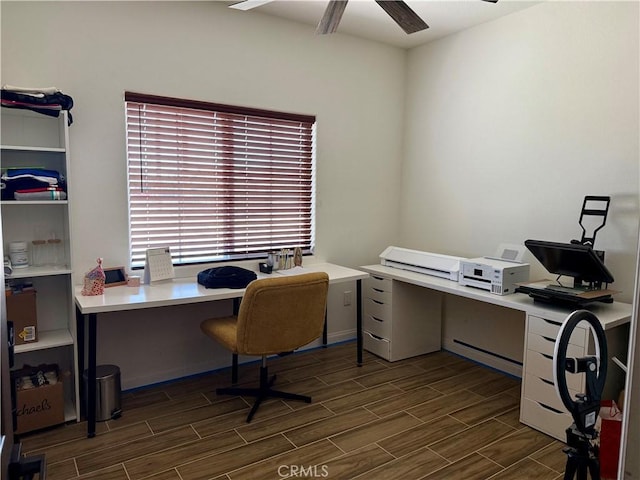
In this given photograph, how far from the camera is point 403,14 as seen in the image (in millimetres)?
2223

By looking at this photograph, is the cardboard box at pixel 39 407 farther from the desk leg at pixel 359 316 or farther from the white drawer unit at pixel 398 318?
the white drawer unit at pixel 398 318

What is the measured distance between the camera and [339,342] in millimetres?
4270

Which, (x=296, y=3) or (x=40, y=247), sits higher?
(x=296, y=3)

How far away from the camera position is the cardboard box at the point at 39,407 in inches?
102

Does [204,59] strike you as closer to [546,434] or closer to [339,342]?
[339,342]

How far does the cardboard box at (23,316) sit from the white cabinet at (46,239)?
0.17 feet

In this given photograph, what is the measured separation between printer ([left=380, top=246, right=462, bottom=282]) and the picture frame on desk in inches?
84.9

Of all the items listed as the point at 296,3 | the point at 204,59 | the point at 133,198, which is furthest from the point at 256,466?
the point at 296,3

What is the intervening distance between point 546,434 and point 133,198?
306 cm

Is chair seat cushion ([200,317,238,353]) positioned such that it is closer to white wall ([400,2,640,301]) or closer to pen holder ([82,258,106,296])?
pen holder ([82,258,106,296])

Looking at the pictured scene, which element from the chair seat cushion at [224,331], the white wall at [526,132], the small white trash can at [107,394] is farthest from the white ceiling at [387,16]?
the small white trash can at [107,394]

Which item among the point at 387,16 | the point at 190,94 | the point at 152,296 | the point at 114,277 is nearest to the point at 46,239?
the point at 114,277

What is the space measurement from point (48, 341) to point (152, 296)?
0.64m

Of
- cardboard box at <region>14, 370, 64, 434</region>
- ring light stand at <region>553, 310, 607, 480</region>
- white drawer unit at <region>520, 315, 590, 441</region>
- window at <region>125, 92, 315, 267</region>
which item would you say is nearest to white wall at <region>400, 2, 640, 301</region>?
white drawer unit at <region>520, 315, 590, 441</region>
